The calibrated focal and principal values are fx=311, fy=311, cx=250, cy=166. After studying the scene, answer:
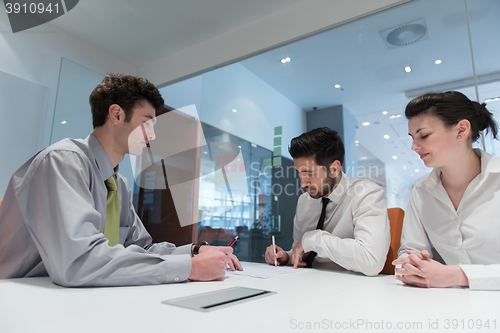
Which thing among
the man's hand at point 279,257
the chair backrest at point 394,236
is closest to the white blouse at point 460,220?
the chair backrest at point 394,236

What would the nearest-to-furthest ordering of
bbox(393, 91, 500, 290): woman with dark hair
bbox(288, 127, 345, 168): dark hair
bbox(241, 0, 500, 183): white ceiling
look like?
1. bbox(393, 91, 500, 290): woman with dark hair
2. bbox(288, 127, 345, 168): dark hair
3. bbox(241, 0, 500, 183): white ceiling

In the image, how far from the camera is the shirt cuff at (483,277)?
3.09 feet

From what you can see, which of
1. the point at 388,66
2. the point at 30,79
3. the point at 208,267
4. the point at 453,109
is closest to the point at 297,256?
the point at 208,267

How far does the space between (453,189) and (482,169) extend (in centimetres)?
16

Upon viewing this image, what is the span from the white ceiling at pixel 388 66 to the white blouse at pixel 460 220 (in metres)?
0.84

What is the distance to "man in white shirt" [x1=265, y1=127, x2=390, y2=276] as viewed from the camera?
139 cm

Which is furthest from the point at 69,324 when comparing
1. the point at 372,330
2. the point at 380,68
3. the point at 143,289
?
the point at 380,68

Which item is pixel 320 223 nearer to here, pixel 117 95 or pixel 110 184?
pixel 110 184

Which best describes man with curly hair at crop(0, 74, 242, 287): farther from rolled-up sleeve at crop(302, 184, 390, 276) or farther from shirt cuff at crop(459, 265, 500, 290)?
shirt cuff at crop(459, 265, 500, 290)

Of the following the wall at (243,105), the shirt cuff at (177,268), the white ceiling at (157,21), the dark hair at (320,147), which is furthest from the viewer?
the white ceiling at (157,21)

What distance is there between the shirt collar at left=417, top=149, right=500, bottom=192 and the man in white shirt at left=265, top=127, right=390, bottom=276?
0.72 ft

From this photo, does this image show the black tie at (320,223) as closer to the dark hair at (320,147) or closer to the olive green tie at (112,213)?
the dark hair at (320,147)

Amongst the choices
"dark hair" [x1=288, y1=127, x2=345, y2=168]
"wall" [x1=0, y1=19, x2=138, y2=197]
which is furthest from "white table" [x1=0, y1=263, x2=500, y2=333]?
"wall" [x1=0, y1=19, x2=138, y2=197]

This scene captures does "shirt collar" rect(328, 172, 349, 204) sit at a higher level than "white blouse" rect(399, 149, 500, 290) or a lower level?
higher
